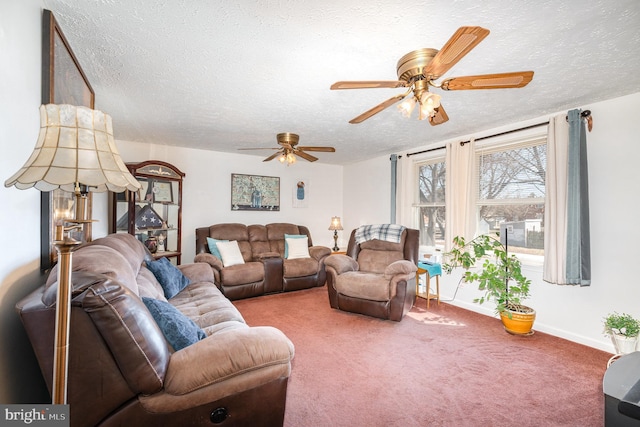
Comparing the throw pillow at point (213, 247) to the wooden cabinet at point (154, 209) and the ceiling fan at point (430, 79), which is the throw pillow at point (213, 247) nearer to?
the wooden cabinet at point (154, 209)

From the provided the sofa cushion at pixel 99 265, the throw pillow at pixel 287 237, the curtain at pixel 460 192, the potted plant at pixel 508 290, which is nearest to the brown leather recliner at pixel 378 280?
the curtain at pixel 460 192

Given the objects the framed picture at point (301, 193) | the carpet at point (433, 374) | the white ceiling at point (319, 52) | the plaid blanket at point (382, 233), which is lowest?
the carpet at point (433, 374)

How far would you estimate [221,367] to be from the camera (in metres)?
1.22

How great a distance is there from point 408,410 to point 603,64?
2658 millimetres

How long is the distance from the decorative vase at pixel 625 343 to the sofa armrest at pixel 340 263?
97.3 inches

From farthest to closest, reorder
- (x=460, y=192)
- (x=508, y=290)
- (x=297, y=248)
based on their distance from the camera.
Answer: (x=297, y=248) < (x=460, y=192) < (x=508, y=290)

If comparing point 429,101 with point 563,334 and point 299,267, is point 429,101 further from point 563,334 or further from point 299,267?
point 299,267

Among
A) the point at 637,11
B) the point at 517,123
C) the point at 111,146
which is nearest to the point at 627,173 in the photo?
the point at 517,123

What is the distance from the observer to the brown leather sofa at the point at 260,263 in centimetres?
393

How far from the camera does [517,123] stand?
3.30 m

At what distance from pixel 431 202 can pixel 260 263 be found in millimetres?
2727

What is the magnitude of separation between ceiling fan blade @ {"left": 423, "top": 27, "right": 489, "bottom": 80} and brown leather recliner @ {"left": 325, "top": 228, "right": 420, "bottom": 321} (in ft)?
7.17

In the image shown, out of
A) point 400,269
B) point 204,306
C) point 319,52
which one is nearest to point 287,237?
point 400,269

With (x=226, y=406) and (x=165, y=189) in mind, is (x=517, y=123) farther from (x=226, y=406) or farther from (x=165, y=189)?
(x=165, y=189)
